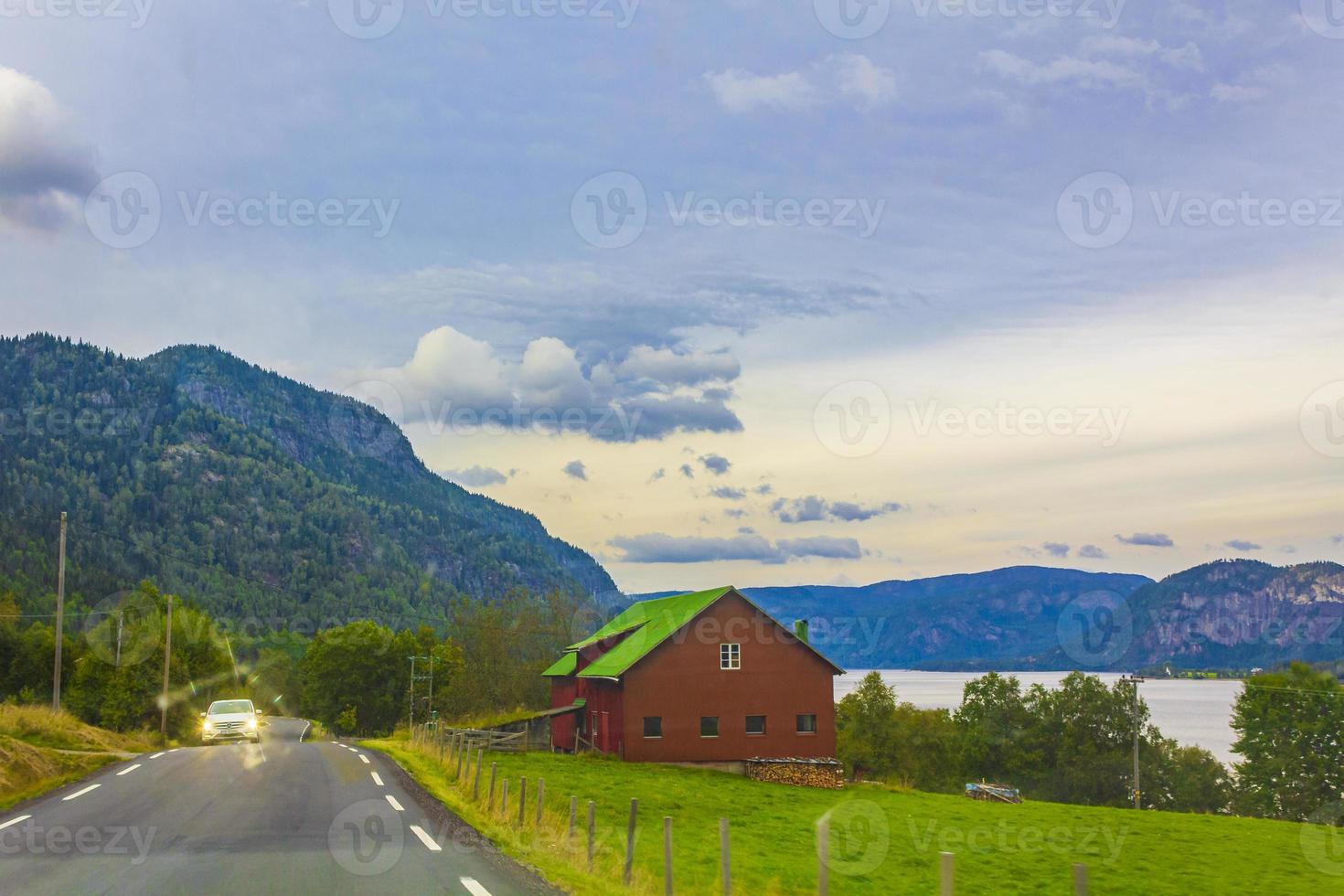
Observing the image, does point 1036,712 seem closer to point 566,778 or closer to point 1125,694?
point 1125,694

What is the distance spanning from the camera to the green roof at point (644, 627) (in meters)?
50.4

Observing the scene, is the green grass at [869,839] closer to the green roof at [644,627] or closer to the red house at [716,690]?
the red house at [716,690]

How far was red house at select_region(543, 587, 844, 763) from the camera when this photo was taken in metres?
49.2

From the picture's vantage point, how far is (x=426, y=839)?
16250 mm

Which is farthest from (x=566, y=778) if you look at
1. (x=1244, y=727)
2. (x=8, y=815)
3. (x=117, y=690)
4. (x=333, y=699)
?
(x=333, y=699)


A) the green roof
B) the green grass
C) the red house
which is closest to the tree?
the green grass

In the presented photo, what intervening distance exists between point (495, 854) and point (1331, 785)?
298 ft

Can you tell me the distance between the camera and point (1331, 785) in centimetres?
8350

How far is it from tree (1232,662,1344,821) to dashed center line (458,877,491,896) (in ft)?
294

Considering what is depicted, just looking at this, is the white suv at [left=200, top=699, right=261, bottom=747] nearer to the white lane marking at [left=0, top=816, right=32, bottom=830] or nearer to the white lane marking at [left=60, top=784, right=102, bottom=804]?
the white lane marking at [left=60, top=784, right=102, bottom=804]

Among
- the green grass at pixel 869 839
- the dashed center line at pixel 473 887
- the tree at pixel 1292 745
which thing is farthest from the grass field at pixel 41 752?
the tree at pixel 1292 745

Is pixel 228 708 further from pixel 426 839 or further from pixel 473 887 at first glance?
pixel 473 887

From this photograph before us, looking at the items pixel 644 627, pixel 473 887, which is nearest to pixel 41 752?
pixel 473 887

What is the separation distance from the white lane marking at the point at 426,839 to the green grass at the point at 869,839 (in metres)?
1.23
